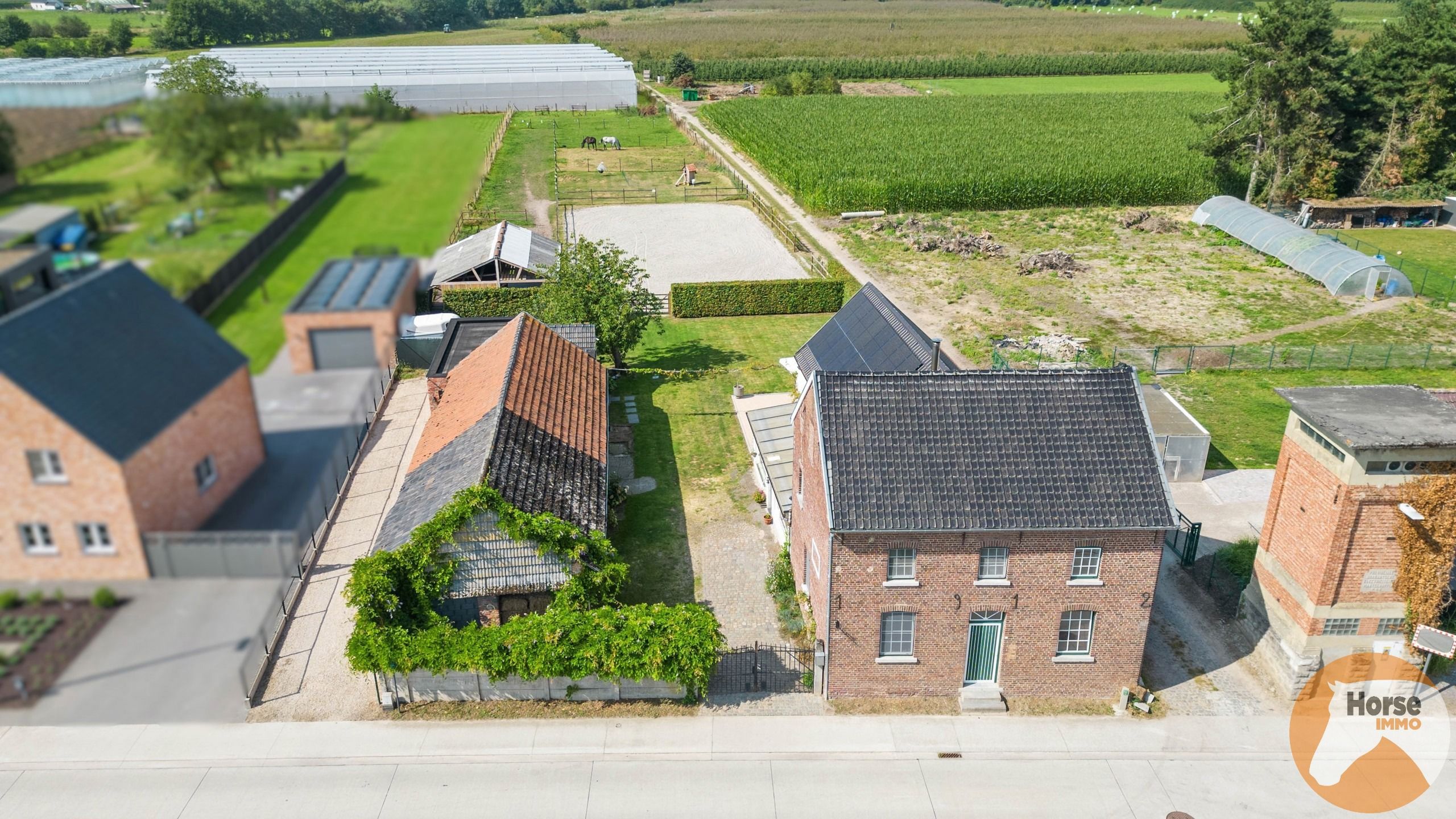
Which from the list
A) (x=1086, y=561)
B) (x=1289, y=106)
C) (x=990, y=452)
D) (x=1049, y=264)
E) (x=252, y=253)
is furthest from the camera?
(x=1289, y=106)

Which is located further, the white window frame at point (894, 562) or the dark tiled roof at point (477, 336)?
the dark tiled roof at point (477, 336)

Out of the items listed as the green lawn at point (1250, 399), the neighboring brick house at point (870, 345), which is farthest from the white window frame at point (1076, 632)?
the green lawn at point (1250, 399)

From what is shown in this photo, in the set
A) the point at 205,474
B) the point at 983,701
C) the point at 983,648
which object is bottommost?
the point at 983,701

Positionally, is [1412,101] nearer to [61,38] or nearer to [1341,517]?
[1341,517]

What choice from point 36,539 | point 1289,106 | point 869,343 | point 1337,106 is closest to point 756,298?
point 869,343

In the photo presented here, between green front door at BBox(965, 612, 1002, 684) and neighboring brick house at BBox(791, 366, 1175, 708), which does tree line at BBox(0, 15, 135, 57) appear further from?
green front door at BBox(965, 612, 1002, 684)

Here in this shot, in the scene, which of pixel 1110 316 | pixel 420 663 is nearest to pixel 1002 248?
pixel 1110 316

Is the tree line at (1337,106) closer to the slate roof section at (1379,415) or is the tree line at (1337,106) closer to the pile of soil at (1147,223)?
the pile of soil at (1147,223)

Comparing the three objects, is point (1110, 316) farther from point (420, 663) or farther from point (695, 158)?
point (695, 158)
